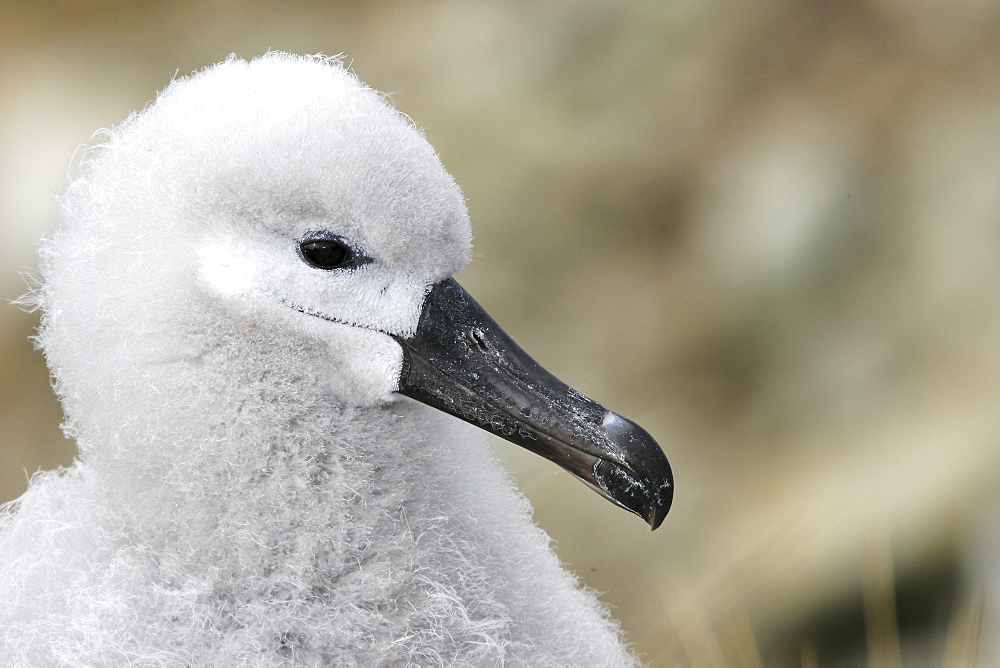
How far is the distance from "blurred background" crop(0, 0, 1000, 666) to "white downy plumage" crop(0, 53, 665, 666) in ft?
2.83

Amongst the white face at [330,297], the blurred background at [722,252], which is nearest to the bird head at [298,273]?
the white face at [330,297]

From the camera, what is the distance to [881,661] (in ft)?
5.13

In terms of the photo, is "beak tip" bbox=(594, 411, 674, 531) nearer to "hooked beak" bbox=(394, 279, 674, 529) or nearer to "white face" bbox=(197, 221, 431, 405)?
"hooked beak" bbox=(394, 279, 674, 529)

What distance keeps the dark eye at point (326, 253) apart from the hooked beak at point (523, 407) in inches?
3.7

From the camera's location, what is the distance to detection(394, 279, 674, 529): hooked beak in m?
0.91

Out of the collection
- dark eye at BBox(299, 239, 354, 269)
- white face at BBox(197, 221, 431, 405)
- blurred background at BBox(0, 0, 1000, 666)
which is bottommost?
white face at BBox(197, 221, 431, 405)

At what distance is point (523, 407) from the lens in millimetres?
919

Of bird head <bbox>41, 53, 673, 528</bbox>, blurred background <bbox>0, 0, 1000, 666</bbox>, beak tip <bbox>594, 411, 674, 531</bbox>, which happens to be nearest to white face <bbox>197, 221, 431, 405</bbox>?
bird head <bbox>41, 53, 673, 528</bbox>

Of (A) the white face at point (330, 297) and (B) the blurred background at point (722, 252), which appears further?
(B) the blurred background at point (722, 252)

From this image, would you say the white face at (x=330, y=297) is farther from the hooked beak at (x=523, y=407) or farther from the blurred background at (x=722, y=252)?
the blurred background at (x=722, y=252)

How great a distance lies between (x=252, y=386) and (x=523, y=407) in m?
0.26

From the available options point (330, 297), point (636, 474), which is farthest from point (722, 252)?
point (330, 297)

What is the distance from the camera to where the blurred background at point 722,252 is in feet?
5.85

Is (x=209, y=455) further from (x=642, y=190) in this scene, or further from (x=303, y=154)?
(x=642, y=190)
